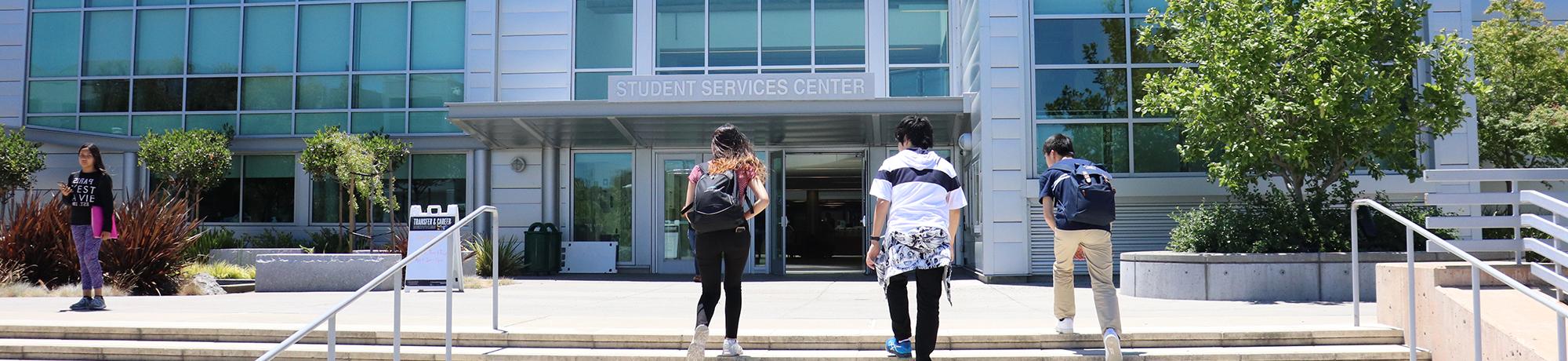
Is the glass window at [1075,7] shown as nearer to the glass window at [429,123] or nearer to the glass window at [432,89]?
the glass window at [432,89]

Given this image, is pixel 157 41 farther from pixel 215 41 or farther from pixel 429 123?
pixel 429 123

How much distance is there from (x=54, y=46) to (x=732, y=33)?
1188cm

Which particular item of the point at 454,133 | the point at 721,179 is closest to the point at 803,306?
the point at 721,179

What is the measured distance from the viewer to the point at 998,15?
1290cm

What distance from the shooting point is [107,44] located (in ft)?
58.1

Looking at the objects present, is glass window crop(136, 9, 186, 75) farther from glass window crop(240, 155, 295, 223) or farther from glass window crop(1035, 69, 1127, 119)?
glass window crop(1035, 69, 1127, 119)

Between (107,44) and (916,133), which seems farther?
(107,44)

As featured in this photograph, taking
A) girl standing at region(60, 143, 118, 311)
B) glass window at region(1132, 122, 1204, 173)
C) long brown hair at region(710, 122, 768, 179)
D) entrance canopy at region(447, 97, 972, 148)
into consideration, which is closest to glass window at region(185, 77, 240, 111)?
entrance canopy at region(447, 97, 972, 148)

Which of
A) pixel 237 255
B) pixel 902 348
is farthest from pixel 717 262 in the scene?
pixel 237 255

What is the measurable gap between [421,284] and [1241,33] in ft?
29.6

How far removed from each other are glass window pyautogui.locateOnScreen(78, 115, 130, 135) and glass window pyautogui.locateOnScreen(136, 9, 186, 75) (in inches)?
33.4

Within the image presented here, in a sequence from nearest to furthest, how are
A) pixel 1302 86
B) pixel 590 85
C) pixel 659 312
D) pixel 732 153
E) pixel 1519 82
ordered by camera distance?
pixel 732 153
pixel 659 312
pixel 1302 86
pixel 590 85
pixel 1519 82

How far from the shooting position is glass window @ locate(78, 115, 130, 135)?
17.6 m

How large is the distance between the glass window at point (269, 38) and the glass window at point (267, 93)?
17 cm
